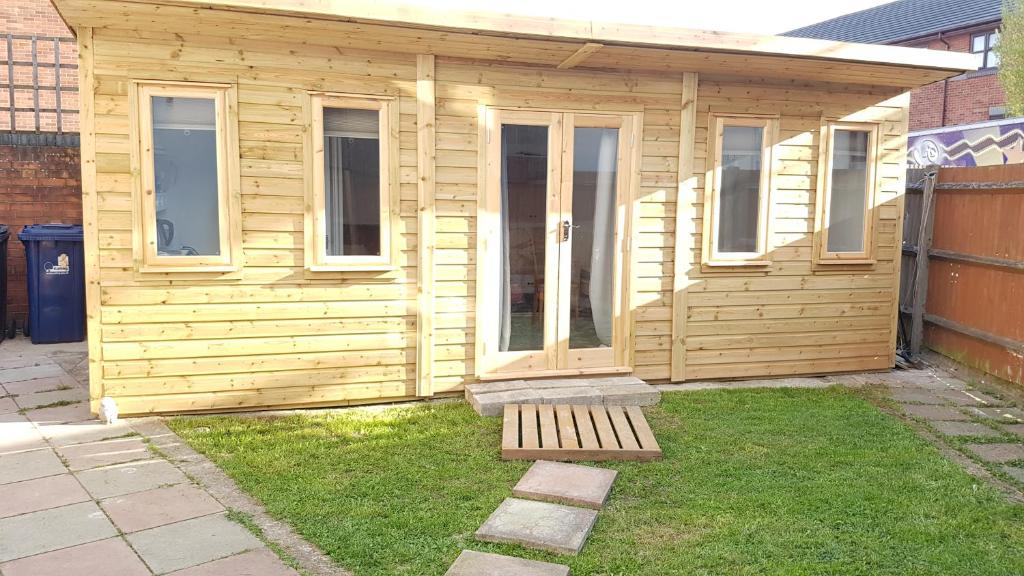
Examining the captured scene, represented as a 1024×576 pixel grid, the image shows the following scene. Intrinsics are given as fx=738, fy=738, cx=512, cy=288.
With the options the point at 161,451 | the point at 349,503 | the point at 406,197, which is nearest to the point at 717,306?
the point at 406,197

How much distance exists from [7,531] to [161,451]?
124 cm

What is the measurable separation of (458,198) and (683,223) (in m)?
2.13

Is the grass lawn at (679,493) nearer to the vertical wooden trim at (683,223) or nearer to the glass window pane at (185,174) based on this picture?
the vertical wooden trim at (683,223)

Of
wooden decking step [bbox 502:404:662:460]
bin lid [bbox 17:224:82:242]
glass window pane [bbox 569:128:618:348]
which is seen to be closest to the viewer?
wooden decking step [bbox 502:404:662:460]

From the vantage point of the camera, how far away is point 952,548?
142 inches

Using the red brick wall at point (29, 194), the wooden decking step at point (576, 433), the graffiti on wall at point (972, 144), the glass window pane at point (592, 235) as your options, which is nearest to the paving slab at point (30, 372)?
the red brick wall at point (29, 194)

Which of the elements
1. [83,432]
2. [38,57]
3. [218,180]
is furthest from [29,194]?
[38,57]

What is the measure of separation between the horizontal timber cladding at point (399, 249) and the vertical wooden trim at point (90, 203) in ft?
0.09

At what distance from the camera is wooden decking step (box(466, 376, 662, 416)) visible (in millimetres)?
5859

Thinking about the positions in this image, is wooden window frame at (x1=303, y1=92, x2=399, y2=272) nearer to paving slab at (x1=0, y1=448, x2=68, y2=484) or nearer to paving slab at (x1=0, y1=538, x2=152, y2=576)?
paving slab at (x1=0, y1=448, x2=68, y2=484)

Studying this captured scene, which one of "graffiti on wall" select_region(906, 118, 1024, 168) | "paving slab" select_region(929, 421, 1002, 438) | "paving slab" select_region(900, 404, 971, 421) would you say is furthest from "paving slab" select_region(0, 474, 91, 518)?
"graffiti on wall" select_region(906, 118, 1024, 168)

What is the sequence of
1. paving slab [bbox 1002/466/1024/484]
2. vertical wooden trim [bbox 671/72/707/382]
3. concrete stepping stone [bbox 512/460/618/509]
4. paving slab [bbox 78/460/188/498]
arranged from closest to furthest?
1. concrete stepping stone [bbox 512/460/618/509]
2. paving slab [bbox 78/460/188/498]
3. paving slab [bbox 1002/466/1024/484]
4. vertical wooden trim [bbox 671/72/707/382]

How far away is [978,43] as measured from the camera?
2488 centimetres

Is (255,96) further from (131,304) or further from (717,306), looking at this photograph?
(717,306)
